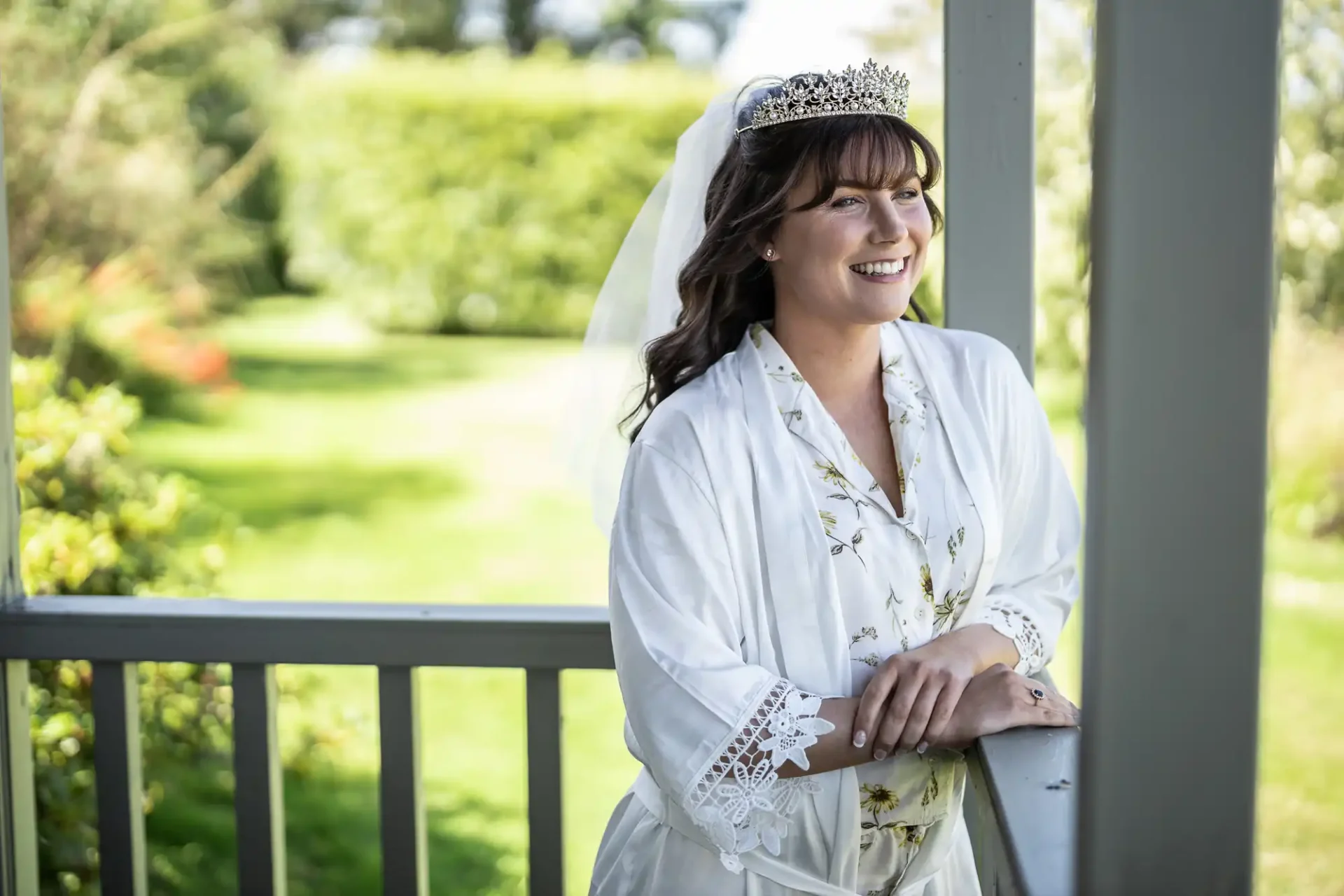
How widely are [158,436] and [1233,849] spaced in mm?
8885

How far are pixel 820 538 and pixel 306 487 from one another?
23.3 ft

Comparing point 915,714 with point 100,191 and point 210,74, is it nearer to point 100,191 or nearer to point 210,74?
point 100,191

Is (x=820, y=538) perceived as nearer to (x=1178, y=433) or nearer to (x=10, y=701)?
(x=1178, y=433)

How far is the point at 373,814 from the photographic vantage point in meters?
4.96

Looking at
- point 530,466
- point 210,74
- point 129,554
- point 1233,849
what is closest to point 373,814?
point 129,554

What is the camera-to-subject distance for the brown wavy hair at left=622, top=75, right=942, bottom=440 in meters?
1.71

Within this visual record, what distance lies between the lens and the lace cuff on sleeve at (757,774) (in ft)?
4.71

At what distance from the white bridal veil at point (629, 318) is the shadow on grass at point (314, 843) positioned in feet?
8.46

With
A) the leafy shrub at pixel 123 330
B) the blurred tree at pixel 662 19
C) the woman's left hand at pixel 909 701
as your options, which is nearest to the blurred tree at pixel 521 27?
the blurred tree at pixel 662 19

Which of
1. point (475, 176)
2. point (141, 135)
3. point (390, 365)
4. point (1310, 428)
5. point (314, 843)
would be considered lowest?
point (314, 843)

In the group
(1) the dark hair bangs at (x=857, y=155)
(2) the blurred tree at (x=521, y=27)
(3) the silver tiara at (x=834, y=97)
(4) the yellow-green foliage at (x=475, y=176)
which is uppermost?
(2) the blurred tree at (x=521, y=27)

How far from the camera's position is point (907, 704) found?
1.45 meters

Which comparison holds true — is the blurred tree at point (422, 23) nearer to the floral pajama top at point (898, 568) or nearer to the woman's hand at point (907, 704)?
the floral pajama top at point (898, 568)

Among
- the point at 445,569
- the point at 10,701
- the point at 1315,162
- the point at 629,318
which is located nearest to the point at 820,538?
the point at 629,318
